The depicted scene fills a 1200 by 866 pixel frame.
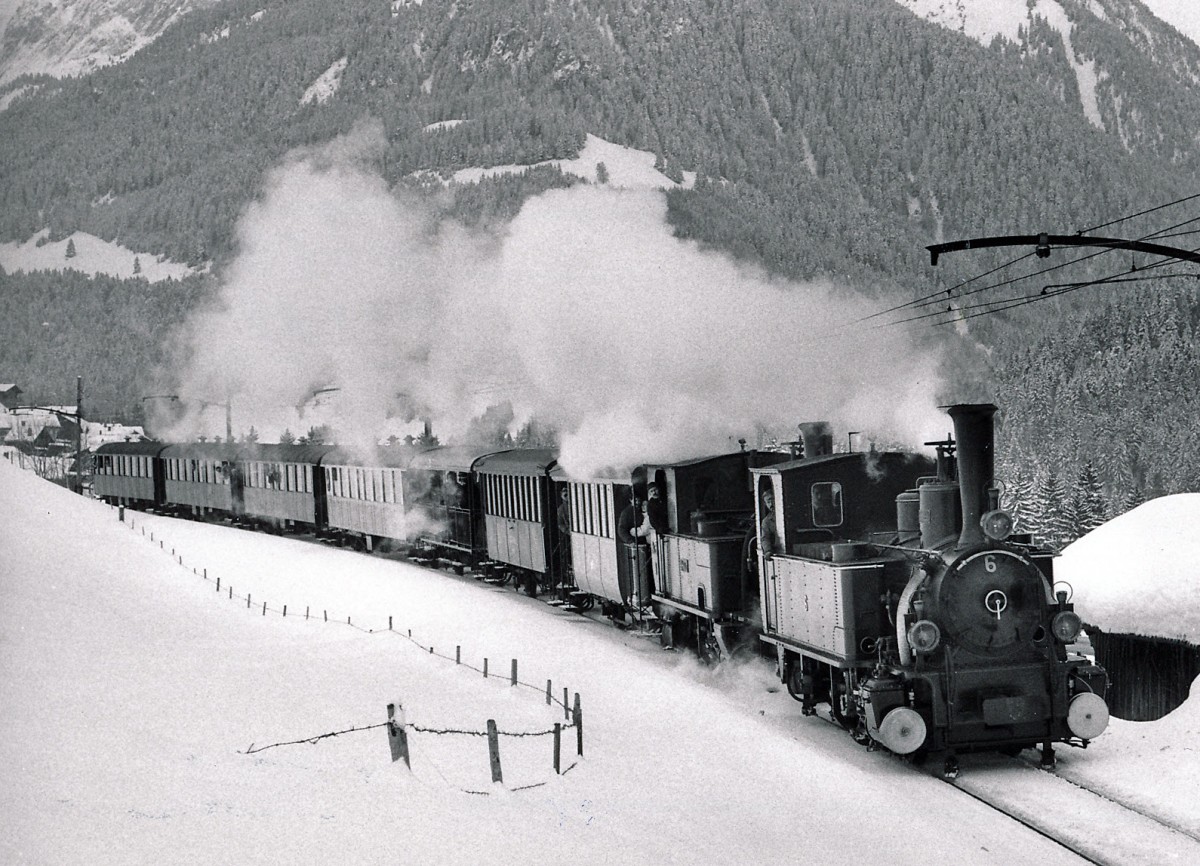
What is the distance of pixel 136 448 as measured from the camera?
59906 mm

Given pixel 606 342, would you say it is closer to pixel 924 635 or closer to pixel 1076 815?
pixel 924 635

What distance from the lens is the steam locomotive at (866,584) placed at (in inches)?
501

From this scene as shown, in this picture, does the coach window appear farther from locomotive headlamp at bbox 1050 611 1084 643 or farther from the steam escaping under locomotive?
locomotive headlamp at bbox 1050 611 1084 643

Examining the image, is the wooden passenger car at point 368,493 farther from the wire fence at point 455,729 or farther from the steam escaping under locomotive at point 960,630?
the steam escaping under locomotive at point 960,630

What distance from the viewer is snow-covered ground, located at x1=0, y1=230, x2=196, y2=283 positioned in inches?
6806

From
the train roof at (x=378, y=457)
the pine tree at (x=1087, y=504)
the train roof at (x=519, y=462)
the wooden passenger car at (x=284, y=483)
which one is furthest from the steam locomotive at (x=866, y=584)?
the pine tree at (x=1087, y=504)

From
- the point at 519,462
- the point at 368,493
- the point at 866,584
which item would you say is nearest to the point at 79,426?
the point at 368,493

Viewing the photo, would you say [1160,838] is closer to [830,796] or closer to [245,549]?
[830,796]

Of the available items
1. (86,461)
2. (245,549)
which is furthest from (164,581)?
(86,461)

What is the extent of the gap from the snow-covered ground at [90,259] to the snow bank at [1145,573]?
162 m

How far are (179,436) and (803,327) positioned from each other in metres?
61.9

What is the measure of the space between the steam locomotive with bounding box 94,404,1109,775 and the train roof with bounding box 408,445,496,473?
771cm

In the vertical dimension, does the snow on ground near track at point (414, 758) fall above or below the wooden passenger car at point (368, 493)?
below

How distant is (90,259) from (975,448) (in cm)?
19524
